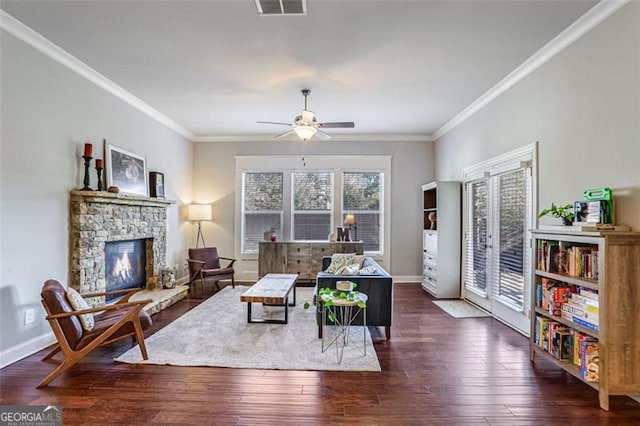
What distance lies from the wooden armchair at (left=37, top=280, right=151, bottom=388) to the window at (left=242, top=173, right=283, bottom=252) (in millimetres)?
3944

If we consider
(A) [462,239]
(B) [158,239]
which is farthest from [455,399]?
(B) [158,239]

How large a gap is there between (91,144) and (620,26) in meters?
5.26

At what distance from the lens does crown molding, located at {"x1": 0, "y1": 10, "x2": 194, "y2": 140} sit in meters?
2.98

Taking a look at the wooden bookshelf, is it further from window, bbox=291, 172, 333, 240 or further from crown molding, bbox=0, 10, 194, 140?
crown molding, bbox=0, 10, 194, 140

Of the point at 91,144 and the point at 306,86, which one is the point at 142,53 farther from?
the point at 306,86

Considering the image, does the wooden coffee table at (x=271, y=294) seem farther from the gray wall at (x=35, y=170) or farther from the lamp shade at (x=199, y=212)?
the lamp shade at (x=199, y=212)

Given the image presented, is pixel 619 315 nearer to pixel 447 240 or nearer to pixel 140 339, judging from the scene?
pixel 447 240

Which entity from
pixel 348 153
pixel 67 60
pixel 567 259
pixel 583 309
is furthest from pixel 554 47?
pixel 67 60

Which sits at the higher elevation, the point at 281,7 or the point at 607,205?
the point at 281,7

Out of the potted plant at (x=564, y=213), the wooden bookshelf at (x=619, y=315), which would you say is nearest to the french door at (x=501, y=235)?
the potted plant at (x=564, y=213)

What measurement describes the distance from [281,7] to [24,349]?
3821 mm

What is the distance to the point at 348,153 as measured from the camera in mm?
6922

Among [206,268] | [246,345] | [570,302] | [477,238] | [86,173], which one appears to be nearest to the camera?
[570,302]

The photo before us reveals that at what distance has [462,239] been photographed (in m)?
5.61
